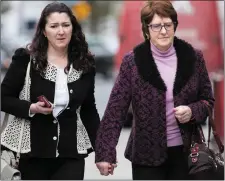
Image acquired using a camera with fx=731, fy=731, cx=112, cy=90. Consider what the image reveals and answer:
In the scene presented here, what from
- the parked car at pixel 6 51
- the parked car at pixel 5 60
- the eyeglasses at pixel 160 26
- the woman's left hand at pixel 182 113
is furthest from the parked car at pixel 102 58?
the woman's left hand at pixel 182 113

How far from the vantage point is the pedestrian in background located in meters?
4.57

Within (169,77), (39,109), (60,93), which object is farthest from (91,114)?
(169,77)

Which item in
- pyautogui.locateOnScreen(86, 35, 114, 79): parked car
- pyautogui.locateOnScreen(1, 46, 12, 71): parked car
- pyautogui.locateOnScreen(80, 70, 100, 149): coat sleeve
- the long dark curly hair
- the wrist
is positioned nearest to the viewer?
the wrist

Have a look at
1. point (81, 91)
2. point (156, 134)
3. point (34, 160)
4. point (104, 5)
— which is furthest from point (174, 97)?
point (104, 5)

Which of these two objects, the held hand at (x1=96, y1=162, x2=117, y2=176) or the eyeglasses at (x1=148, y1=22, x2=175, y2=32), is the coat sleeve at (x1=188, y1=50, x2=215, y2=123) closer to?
the eyeglasses at (x1=148, y1=22, x2=175, y2=32)

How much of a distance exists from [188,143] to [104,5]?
186 feet

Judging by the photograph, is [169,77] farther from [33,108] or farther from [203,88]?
[33,108]

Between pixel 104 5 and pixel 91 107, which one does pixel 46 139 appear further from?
pixel 104 5

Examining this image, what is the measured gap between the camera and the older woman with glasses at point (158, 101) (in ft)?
14.2

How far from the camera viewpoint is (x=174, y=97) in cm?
432

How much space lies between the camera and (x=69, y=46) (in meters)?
4.78

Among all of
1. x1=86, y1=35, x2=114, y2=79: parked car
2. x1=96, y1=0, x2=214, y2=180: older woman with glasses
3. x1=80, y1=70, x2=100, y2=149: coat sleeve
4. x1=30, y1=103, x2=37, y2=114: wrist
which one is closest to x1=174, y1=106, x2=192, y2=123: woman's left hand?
x1=96, y1=0, x2=214, y2=180: older woman with glasses

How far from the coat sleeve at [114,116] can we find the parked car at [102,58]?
80.6ft

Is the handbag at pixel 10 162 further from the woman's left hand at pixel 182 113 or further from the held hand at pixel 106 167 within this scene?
the woman's left hand at pixel 182 113
